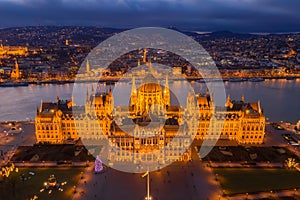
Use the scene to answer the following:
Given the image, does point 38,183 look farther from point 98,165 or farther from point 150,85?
point 150,85

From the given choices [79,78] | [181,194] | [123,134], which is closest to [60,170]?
[123,134]

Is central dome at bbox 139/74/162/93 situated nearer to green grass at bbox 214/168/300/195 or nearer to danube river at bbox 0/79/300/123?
green grass at bbox 214/168/300/195

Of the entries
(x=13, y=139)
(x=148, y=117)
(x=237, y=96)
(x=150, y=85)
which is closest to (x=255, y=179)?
(x=148, y=117)

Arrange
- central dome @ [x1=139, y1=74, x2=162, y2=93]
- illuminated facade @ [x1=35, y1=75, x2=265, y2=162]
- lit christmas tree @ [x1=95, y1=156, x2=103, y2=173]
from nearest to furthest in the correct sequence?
lit christmas tree @ [x1=95, y1=156, x2=103, y2=173] → illuminated facade @ [x1=35, y1=75, x2=265, y2=162] → central dome @ [x1=139, y1=74, x2=162, y2=93]

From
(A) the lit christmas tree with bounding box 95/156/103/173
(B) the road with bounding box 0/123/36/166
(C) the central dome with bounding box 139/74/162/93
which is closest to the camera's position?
(A) the lit christmas tree with bounding box 95/156/103/173

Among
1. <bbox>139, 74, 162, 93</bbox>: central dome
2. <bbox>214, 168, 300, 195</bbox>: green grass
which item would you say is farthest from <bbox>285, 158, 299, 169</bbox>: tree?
<bbox>139, 74, 162, 93</bbox>: central dome
